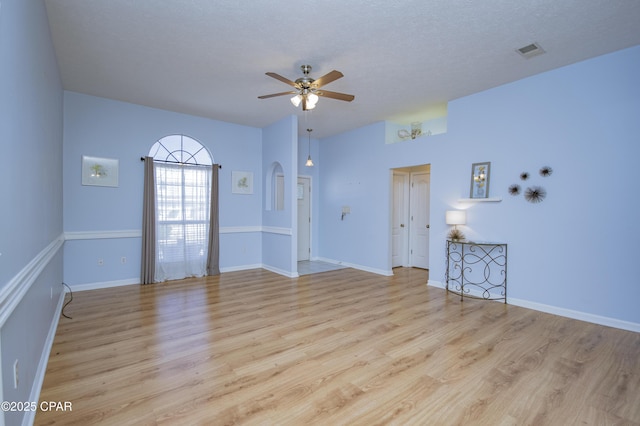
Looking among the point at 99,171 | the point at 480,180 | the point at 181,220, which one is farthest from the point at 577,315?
the point at 99,171

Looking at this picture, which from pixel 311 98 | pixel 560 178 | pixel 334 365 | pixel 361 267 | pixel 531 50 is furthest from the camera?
pixel 361 267

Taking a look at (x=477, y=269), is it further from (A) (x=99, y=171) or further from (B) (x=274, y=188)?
(A) (x=99, y=171)

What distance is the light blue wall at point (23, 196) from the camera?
1452mm

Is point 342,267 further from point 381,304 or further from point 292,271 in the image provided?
point 381,304

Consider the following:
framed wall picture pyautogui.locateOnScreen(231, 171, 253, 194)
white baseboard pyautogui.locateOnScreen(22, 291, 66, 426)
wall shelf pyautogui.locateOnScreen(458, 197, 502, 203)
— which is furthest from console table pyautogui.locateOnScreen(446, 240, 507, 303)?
white baseboard pyautogui.locateOnScreen(22, 291, 66, 426)

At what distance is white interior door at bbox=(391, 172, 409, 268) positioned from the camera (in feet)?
21.6

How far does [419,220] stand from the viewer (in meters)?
6.54

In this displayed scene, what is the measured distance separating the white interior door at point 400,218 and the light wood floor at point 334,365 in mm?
2497

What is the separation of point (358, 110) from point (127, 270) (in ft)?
16.2

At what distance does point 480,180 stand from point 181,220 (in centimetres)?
521

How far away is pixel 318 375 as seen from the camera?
7.70 feet

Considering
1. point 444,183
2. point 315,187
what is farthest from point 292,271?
point 444,183

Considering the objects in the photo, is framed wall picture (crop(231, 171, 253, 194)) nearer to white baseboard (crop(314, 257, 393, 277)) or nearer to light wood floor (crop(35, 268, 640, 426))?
white baseboard (crop(314, 257, 393, 277))

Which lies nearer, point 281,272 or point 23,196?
point 23,196
